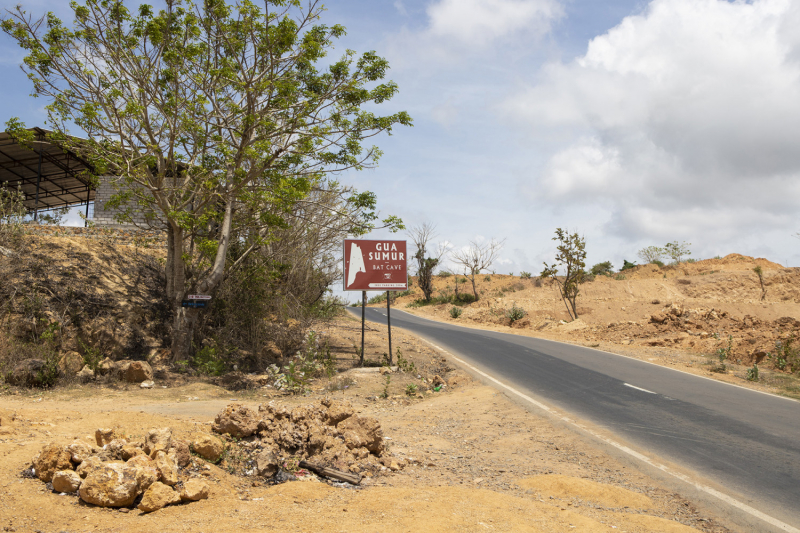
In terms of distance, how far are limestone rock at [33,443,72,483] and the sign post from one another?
30.9ft

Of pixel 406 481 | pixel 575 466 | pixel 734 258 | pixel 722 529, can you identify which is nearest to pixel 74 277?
pixel 406 481

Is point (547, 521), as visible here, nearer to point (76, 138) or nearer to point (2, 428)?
point (2, 428)

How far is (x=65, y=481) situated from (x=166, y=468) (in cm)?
79

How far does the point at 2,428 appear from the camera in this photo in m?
5.56

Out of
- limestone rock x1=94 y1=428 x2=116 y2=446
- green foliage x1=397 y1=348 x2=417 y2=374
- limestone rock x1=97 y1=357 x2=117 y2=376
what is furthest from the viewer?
green foliage x1=397 y1=348 x2=417 y2=374

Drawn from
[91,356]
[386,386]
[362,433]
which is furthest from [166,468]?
[91,356]

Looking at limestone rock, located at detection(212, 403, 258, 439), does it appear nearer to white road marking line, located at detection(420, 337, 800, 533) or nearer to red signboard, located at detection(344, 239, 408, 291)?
white road marking line, located at detection(420, 337, 800, 533)

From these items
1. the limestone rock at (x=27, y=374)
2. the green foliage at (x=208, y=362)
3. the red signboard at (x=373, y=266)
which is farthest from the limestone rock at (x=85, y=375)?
the red signboard at (x=373, y=266)

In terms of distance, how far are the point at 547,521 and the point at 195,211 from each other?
10586 millimetres

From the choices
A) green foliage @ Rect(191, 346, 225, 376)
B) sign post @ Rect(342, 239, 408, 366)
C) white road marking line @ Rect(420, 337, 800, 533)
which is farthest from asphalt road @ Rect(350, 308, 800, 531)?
green foliage @ Rect(191, 346, 225, 376)

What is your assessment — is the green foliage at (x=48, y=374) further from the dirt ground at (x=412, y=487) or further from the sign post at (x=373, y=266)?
the sign post at (x=373, y=266)

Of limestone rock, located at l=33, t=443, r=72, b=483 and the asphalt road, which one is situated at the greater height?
limestone rock, located at l=33, t=443, r=72, b=483

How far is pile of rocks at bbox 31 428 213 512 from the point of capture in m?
4.22

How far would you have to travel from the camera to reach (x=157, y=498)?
4305 millimetres
